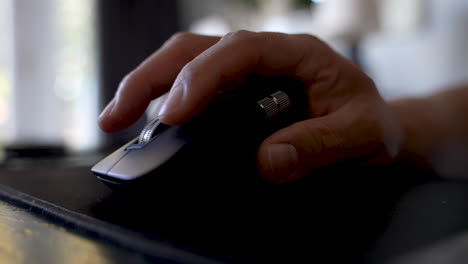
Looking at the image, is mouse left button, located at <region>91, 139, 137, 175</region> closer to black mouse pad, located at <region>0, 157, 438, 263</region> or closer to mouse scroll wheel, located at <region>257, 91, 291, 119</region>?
black mouse pad, located at <region>0, 157, 438, 263</region>

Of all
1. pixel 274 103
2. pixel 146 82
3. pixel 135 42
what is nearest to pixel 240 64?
pixel 274 103

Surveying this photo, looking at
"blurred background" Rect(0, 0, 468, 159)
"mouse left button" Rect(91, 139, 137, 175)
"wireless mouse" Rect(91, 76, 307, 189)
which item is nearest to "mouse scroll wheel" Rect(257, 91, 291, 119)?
"wireless mouse" Rect(91, 76, 307, 189)

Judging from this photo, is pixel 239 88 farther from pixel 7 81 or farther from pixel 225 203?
pixel 7 81

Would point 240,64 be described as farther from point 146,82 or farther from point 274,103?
point 146,82

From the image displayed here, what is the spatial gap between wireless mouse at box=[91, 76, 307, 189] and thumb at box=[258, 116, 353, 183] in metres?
0.01

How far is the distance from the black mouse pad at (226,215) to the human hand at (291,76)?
4 cm

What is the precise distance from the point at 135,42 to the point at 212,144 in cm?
234

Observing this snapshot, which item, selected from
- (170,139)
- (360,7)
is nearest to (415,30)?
(360,7)

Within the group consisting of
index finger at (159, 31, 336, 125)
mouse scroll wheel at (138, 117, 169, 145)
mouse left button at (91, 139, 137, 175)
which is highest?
index finger at (159, 31, 336, 125)

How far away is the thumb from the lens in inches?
16.0

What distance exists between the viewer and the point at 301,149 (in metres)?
0.43

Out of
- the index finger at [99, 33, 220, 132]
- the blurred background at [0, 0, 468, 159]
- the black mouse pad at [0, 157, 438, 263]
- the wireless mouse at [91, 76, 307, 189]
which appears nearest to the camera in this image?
the black mouse pad at [0, 157, 438, 263]

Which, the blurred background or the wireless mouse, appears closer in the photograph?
the wireless mouse

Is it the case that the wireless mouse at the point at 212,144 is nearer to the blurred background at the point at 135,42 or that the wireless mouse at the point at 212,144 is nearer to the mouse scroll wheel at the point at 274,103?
the mouse scroll wheel at the point at 274,103
